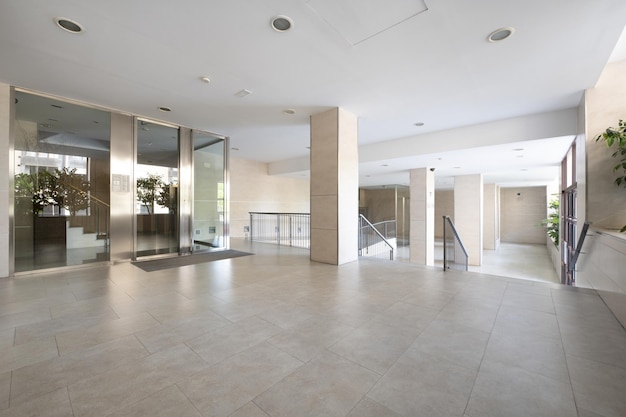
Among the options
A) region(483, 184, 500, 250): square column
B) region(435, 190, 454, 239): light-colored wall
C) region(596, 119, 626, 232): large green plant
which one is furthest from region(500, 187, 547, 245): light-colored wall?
region(596, 119, 626, 232): large green plant

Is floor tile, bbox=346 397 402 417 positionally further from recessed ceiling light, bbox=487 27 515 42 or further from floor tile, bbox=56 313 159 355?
recessed ceiling light, bbox=487 27 515 42

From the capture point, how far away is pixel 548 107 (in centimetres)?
528

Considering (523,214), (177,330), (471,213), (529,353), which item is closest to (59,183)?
(177,330)

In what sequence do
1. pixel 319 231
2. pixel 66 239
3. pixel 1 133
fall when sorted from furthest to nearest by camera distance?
A: pixel 319 231 < pixel 66 239 < pixel 1 133

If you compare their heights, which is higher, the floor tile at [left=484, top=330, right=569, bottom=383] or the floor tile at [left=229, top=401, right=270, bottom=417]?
the floor tile at [left=229, top=401, right=270, bottom=417]

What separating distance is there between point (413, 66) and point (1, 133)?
6.41 metres

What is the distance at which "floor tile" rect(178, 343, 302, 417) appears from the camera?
158cm

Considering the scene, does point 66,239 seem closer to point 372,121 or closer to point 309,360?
point 309,360

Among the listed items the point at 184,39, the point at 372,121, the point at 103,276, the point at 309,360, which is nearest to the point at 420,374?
the point at 309,360

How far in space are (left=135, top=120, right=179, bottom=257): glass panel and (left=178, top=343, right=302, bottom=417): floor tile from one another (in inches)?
192

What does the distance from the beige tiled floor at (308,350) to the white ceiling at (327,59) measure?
312cm

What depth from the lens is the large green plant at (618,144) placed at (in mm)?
3787

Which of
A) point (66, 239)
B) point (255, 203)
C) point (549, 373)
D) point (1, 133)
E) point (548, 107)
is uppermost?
point (548, 107)

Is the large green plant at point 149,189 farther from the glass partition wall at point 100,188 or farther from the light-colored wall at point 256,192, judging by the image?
the light-colored wall at point 256,192
